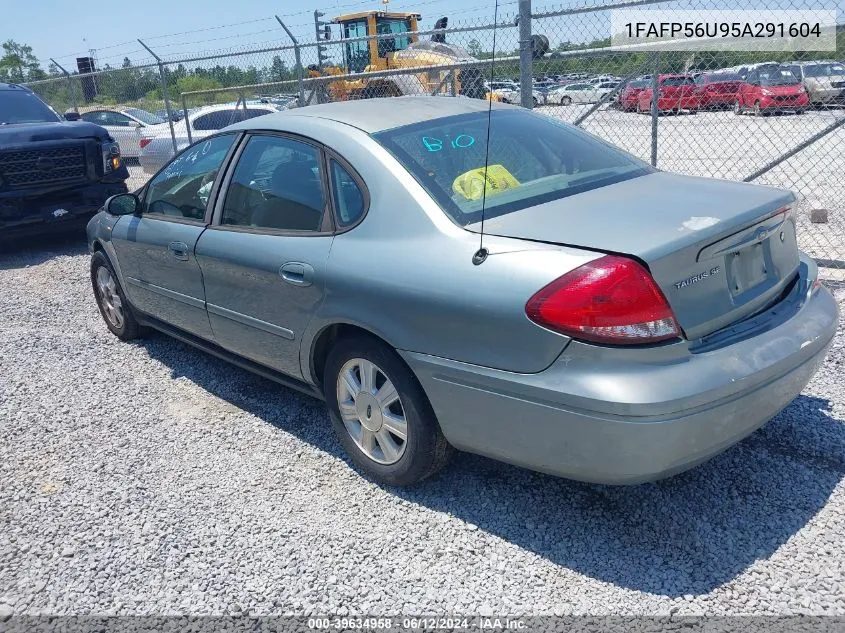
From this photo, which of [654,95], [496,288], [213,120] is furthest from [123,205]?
[213,120]

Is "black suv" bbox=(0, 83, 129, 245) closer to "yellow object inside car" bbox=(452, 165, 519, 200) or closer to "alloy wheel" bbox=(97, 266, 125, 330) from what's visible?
"alloy wheel" bbox=(97, 266, 125, 330)

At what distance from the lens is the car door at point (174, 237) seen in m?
4.04

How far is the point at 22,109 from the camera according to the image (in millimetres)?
8914

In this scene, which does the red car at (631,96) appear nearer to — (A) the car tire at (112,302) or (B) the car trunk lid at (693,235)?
(B) the car trunk lid at (693,235)

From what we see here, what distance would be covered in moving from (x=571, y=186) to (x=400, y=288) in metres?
0.92

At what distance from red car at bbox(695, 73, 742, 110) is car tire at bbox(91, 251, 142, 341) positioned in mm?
5994

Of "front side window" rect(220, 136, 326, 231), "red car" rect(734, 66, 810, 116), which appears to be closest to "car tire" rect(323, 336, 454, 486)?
"front side window" rect(220, 136, 326, 231)

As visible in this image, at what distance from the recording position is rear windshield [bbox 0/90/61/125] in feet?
28.6

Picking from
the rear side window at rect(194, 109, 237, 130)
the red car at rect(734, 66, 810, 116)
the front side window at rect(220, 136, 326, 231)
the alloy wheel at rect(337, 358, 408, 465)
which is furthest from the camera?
the rear side window at rect(194, 109, 237, 130)

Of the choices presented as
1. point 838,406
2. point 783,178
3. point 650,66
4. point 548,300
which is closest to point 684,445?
point 548,300

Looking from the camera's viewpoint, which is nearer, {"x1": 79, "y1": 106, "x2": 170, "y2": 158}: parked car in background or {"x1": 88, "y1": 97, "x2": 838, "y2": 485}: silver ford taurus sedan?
{"x1": 88, "y1": 97, "x2": 838, "y2": 485}: silver ford taurus sedan

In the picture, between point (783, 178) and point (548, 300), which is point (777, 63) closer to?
point (783, 178)

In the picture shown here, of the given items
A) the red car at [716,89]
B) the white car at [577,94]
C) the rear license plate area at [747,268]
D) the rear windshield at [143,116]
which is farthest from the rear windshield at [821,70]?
the rear windshield at [143,116]

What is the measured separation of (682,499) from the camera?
2.99 metres
